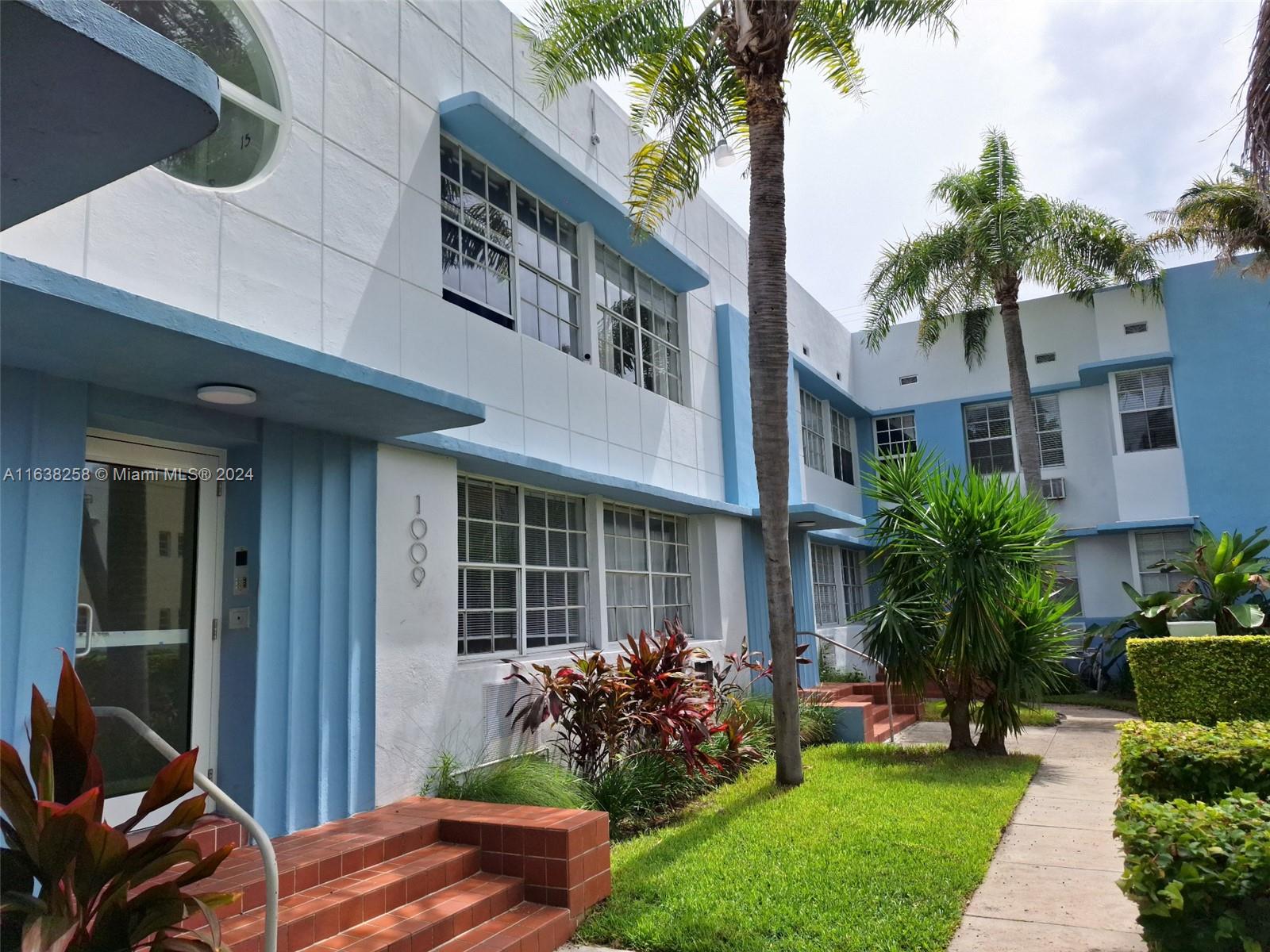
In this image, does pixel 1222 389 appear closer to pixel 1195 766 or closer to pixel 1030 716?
pixel 1030 716

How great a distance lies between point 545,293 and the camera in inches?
364

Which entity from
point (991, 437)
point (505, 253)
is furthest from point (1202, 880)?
point (991, 437)

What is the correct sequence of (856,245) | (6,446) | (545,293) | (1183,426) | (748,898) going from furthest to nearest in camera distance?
(856,245)
(1183,426)
(545,293)
(748,898)
(6,446)

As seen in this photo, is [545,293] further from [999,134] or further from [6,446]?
[999,134]

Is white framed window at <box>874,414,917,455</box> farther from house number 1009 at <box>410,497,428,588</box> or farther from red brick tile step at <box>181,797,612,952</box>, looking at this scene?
red brick tile step at <box>181,797,612,952</box>

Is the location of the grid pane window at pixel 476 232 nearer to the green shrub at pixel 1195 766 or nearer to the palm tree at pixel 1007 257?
the green shrub at pixel 1195 766

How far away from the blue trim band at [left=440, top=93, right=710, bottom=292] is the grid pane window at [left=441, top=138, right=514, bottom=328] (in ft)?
0.62

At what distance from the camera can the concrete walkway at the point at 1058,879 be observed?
4742 millimetres

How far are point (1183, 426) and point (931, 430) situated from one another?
497 centimetres

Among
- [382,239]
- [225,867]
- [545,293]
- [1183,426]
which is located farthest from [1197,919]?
[1183,426]

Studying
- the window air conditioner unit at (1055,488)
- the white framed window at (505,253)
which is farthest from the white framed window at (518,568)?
the window air conditioner unit at (1055,488)

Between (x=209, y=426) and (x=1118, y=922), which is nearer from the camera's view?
(x=1118, y=922)

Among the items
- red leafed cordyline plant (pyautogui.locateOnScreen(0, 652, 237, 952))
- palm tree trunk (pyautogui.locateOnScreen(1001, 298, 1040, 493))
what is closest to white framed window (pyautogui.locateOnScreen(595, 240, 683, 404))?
red leafed cordyline plant (pyautogui.locateOnScreen(0, 652, 237, 952))

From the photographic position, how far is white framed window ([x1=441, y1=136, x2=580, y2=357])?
7.93 meters
